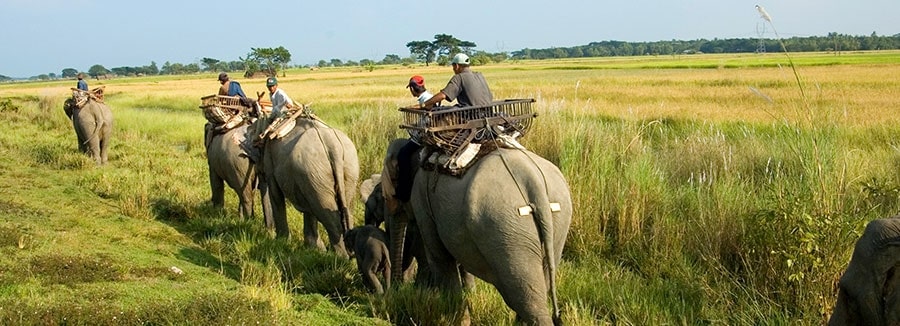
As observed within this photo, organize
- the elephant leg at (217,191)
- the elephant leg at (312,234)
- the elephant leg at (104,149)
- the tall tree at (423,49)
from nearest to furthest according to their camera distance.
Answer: the elephant leg at (312,234) < the elephant leg at (217,191) < the elephant leg at (104,149) < the tall tree at (423,49)

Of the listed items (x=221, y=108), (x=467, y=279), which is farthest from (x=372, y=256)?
(x=221, y=108)

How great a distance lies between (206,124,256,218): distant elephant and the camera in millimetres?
10742

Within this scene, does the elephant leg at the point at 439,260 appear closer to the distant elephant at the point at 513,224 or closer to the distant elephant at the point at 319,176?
the distant elephant at the point at 513,224

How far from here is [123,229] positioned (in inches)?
397

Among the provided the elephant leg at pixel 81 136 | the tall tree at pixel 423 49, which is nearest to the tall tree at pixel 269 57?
the tall tree at pixel 423 49

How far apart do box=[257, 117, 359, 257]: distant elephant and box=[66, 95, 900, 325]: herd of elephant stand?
0.01 metres

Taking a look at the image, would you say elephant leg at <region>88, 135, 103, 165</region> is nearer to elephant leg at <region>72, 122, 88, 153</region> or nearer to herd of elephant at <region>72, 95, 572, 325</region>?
elephant leg at <region>72, 122, 88, 153</region>

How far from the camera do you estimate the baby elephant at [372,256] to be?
23.5 ft

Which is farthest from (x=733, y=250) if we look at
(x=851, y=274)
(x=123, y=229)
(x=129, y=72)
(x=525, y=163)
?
(x=129, y=72)

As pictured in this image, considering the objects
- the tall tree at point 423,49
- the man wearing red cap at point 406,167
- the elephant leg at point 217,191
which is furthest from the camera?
the tall tree at point 423,49

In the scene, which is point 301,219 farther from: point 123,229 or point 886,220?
point 886,220

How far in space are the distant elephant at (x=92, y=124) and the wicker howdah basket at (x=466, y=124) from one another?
1244cm

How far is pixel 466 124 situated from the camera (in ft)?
19.5

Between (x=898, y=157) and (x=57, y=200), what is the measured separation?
12316 millimetres
